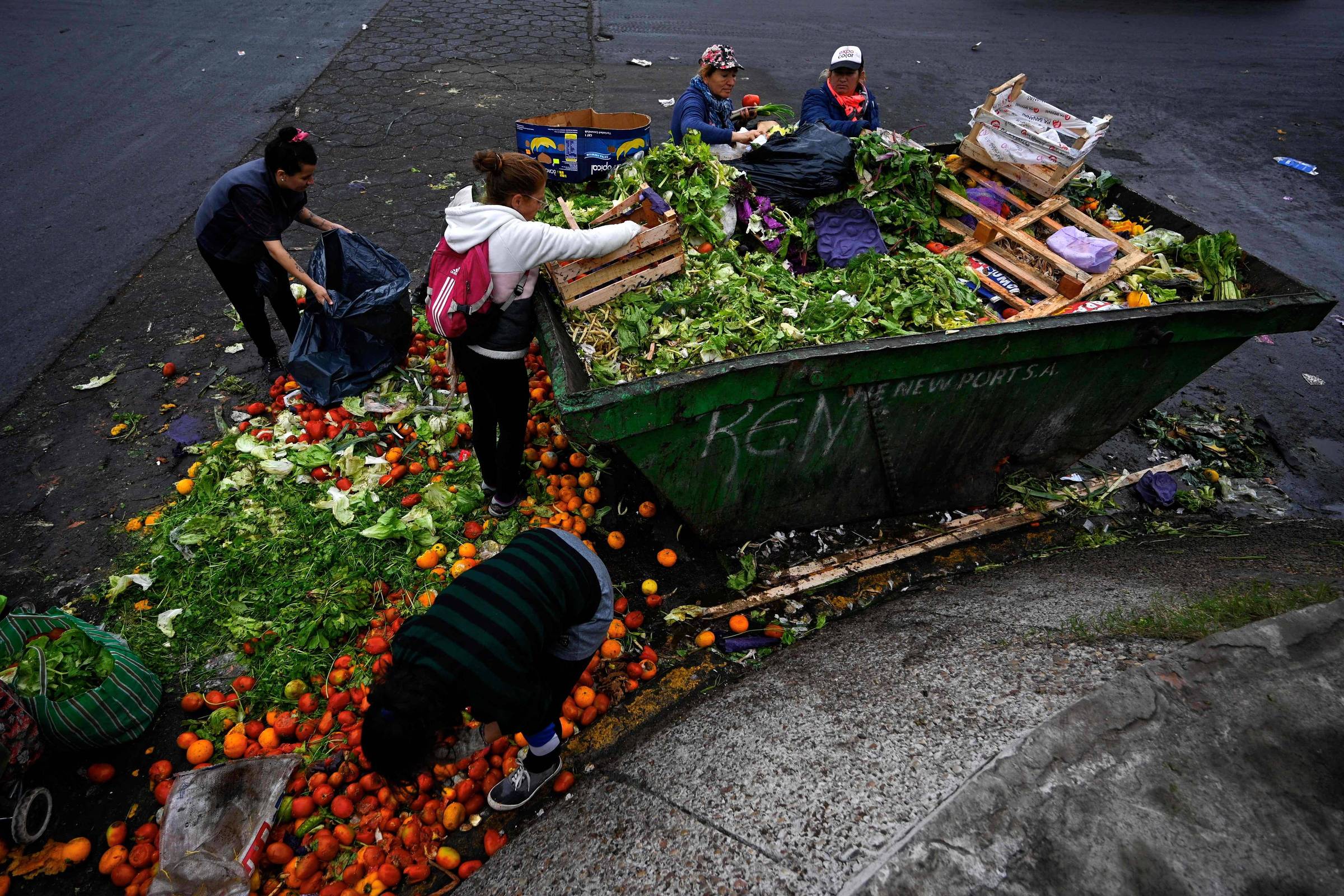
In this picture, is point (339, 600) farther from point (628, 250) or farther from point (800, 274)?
point (800, 274)

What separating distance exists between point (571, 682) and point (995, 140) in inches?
188

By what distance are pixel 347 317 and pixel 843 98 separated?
4.29m

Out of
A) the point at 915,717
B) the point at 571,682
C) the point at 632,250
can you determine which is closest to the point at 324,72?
the point at 632,250

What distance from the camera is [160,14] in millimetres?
11594

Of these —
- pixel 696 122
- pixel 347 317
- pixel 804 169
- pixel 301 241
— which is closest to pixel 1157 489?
pixel 804 169

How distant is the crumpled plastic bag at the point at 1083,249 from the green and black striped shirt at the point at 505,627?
12.3 ft

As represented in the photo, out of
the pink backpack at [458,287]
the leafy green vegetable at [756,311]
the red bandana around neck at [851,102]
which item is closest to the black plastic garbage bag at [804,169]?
the leafy green vegetable at [756,311]

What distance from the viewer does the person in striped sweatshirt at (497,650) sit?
208cm

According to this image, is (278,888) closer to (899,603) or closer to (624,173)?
(899,603)

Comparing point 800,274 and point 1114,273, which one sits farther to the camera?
point 800,274

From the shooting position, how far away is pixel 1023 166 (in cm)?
490

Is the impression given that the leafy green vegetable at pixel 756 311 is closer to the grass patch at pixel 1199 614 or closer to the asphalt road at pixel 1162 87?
the grass patch at pixel 1199 614

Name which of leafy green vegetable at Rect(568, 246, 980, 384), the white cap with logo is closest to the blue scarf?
the white cap with logo

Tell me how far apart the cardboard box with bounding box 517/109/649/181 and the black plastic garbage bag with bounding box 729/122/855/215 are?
876 mm
